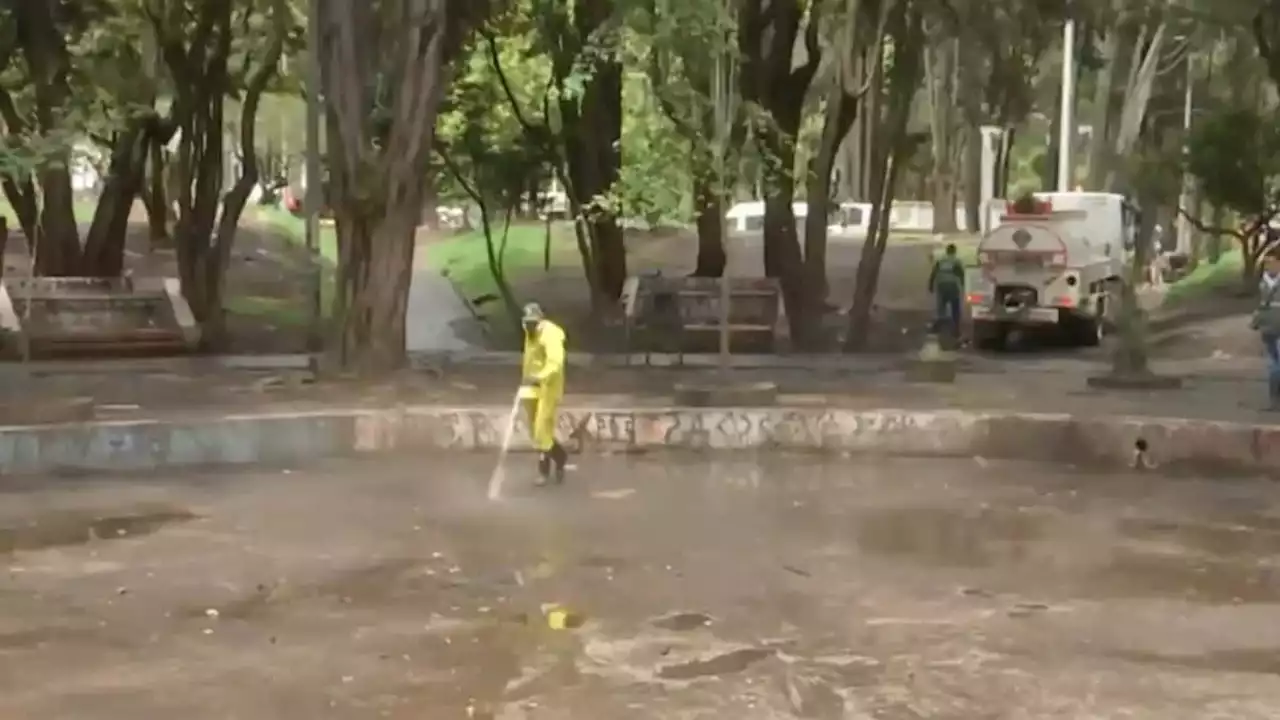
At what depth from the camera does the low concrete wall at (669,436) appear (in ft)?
48.5

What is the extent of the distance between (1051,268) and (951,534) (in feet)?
42.6

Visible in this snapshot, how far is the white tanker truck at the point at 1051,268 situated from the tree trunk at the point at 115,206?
1360cm

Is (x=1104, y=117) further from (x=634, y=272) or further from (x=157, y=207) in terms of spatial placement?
(x=157, y=207)

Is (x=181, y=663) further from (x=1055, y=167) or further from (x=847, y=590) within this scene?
(x=1055, y=167)

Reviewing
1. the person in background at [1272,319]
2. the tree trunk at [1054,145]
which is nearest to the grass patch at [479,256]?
the tree trunk at [1054,145]

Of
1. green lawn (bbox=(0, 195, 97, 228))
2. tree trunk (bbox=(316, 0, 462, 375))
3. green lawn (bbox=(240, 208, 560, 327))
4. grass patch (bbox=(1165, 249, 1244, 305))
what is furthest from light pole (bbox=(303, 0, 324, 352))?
green lawn (bbox=(0, 195, 97, 228))

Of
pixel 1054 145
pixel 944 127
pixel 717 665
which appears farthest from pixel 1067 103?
pixel 717 665

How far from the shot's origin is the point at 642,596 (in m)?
9.81

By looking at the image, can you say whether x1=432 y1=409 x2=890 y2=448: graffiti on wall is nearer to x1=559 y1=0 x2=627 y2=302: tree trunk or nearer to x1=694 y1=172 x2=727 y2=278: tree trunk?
→ x1=559 y1=0 x2=627 y2=302: tree trunk

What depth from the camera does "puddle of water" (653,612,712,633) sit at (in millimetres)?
9062

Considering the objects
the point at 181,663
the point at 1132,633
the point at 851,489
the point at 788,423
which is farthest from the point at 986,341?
the point at 181,663

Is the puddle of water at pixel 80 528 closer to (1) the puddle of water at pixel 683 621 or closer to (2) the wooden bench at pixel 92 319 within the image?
(1) the puddle of water at pixel 683 621

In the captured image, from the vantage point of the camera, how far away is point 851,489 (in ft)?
45.4

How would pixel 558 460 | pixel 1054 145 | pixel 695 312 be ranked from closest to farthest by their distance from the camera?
pixel 558 460 < pixel 695 312 < pixel 1054 145
